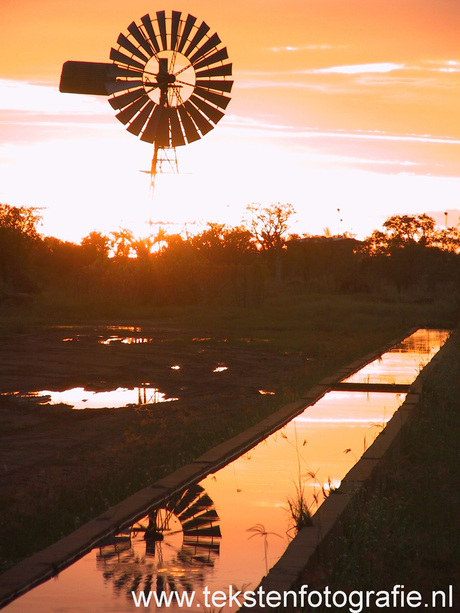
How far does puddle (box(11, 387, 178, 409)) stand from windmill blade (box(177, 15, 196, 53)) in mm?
22735

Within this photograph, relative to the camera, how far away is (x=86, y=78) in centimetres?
3450

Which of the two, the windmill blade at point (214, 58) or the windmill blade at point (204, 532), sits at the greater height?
the windmill blade at point (214, 58)

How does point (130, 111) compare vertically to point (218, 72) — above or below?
below

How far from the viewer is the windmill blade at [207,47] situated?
3209 cm

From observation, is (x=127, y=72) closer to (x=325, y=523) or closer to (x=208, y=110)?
(x=208, y=110)

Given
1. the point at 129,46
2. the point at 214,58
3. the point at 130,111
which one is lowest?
the point at 130,111

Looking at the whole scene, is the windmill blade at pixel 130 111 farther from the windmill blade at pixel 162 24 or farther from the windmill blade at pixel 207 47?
the windmill blade at pixel 207 47

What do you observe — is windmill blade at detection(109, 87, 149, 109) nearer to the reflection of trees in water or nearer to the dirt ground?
the dirt ground

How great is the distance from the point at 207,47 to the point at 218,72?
3.55 ft

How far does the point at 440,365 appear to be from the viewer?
45.6 ft

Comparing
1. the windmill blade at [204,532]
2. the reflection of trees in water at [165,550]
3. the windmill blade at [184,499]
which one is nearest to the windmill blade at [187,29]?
the windmill blade at [184,499]

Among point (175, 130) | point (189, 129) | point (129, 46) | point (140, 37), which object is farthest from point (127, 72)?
point (189, 129)

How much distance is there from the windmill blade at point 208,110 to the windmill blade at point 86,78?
3665mm

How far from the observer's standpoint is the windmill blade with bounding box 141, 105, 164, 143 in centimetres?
3347
